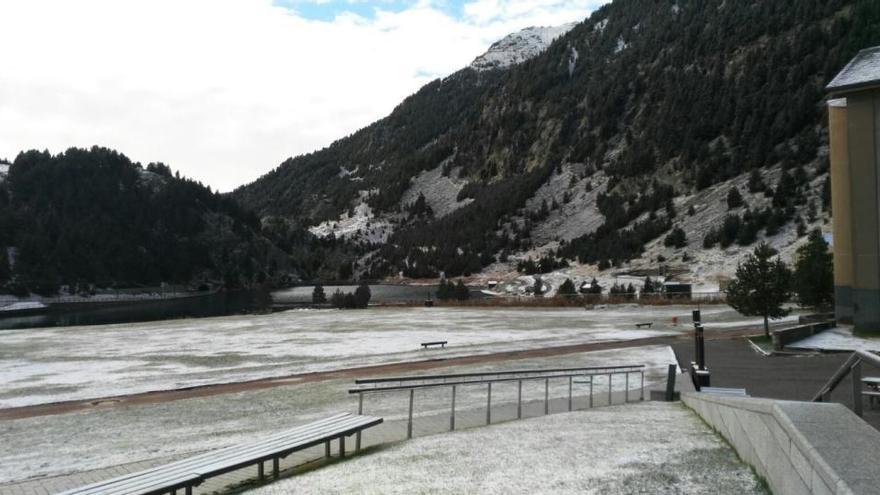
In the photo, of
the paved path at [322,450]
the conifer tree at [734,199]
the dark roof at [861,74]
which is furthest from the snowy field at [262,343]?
the conifer tree at [734,199]

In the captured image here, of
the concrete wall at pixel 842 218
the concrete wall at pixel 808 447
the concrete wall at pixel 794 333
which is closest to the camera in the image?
the concrete wall at pixel 808 447

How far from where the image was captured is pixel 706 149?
12950 centimetres

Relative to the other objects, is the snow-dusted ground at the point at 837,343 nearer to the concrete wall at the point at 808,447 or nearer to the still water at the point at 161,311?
the concrete wall at the point at 808,447

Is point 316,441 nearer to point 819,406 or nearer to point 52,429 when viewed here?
point 819,406

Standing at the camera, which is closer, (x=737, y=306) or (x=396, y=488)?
(x=396, y=488)

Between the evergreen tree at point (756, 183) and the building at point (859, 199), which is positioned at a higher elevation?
the evergreen tree at point (756, 183)

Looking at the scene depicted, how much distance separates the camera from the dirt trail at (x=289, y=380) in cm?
1689

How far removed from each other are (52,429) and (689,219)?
351ft

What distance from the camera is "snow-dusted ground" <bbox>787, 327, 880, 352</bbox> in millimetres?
24944

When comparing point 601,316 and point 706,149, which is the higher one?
point 706,149

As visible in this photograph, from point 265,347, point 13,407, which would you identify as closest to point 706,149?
point 265,347

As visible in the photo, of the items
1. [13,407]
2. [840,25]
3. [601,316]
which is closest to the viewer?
[13,407]

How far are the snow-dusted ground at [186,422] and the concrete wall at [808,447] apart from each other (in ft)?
27.6

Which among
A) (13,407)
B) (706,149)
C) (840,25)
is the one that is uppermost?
(840,25)
